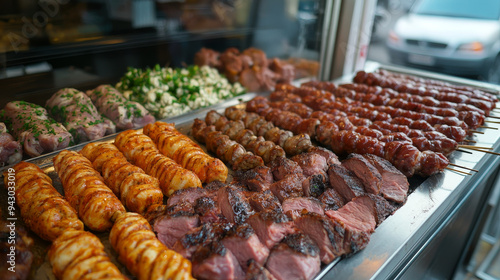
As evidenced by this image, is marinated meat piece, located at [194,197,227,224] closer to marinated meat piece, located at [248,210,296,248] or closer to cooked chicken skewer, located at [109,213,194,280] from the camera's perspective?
marinated meat piece, located at [248,210,296,248]

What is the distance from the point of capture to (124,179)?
103 inches

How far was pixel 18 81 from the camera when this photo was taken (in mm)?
3771

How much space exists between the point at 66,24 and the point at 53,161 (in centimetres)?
249

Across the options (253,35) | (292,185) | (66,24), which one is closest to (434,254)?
(292,185)

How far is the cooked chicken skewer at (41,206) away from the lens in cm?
219

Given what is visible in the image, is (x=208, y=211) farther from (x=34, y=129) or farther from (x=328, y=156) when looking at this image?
(x=34, y=129)

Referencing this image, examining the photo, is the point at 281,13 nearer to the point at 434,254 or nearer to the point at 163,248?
the point at 434,254

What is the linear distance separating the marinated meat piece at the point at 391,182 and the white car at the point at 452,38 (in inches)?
352

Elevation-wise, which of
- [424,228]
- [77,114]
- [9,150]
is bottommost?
[424,228]

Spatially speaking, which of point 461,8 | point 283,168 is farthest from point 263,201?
point 461,8

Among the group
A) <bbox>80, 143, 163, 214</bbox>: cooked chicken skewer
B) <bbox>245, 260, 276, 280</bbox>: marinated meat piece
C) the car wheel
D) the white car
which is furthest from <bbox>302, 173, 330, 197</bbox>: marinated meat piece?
the car wheel

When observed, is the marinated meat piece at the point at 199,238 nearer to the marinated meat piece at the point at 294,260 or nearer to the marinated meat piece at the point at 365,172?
the marinated meat piece at the point at 294,260

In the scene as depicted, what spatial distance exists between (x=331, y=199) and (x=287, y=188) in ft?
1.14

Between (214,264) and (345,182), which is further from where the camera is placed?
(345,182)
